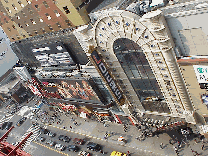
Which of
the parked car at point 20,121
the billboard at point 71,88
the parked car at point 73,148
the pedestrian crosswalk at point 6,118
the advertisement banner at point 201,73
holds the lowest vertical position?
the parked car at point 73,148

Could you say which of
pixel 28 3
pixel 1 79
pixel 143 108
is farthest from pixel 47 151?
pixel 1 79

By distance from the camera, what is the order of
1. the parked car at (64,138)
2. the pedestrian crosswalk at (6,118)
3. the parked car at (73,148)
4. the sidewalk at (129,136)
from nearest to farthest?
the sidewalk at (129,136), the parked car at (73,148), the parked car at (64,138), the pedestrian crosswalk at (6,118)

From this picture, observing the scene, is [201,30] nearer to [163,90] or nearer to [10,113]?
[163,90]

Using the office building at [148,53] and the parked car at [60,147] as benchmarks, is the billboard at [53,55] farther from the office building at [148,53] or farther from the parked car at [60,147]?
the parked car at [60,147]

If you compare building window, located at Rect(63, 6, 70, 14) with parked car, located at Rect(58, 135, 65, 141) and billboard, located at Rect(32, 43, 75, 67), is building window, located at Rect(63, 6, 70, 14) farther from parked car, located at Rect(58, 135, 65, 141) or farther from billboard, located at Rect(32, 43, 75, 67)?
parked car, located at Rect(58, 135, 65, 141)

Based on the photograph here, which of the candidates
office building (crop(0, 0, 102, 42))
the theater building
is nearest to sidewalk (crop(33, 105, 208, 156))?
the theater building

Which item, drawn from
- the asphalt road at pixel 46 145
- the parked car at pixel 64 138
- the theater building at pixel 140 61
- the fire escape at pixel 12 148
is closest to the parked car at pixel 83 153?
the asphalt road at pixel 46 145
